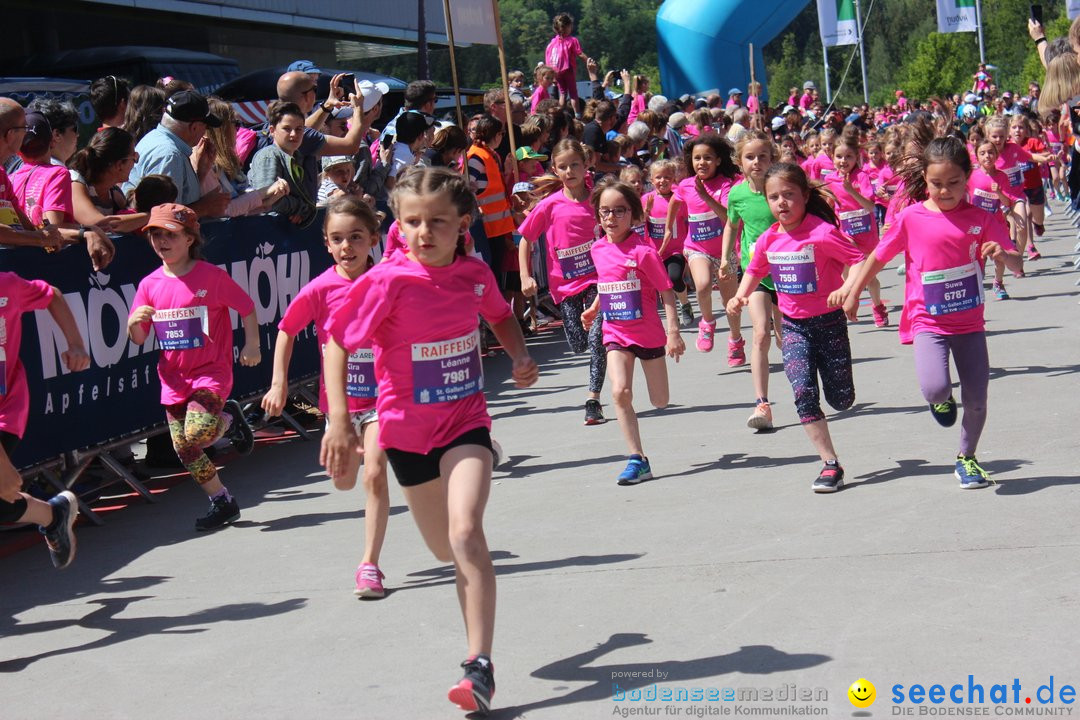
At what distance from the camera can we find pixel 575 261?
31.9 feet

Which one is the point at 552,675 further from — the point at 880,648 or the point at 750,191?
the point at 750,191

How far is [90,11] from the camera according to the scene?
23234 millimetres

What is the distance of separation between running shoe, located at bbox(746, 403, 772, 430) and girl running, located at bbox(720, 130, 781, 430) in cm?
6

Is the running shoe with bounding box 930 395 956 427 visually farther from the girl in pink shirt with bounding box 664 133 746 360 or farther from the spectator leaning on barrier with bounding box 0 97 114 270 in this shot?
the spectator leaning on barrier with bounding box 0 97 114 270

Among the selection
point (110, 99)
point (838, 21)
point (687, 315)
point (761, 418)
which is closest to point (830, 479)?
point (761, 418)

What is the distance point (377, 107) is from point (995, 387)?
5.22m

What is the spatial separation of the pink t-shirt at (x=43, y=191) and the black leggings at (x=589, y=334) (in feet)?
10.9

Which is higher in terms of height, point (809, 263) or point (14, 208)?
point (14, 208)

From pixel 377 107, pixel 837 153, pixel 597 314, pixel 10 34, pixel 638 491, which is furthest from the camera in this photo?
pixel 10 34

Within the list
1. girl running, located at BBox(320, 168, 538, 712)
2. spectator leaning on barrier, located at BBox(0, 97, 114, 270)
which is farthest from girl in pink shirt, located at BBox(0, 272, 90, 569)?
girl running, located at BBox(320, 168, 538, 712)

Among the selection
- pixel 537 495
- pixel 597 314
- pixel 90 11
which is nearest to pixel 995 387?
pixel 597 314

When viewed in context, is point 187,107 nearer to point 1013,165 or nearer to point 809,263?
point 809,263

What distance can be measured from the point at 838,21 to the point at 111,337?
36.5 m

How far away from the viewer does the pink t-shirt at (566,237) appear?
9.74 metres
